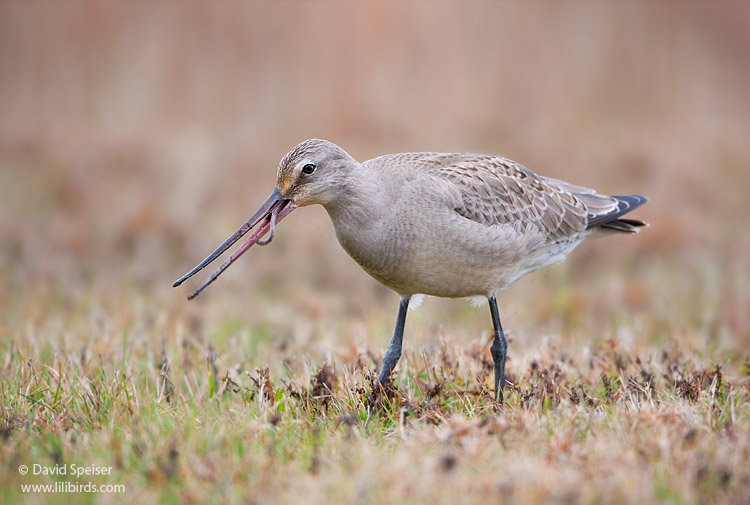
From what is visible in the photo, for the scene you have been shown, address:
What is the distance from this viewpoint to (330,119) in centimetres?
1259

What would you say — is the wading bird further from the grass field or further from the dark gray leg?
the grass field

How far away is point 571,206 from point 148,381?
3209 mm

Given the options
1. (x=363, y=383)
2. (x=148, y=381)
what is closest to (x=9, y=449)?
(x=148, y=381)

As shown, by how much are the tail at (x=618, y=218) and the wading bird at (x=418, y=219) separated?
2.09ft

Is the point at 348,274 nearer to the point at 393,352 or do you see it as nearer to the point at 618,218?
the point at 618,218

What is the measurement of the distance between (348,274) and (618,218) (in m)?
3.53

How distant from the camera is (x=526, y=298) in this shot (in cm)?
855

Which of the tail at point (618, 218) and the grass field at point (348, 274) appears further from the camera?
the tail at point (618, 218)

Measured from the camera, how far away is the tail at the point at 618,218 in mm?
6164

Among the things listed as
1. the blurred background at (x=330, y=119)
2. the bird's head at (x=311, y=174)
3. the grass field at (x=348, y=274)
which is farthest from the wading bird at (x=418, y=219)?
the blurred background at (x=330, y=119)

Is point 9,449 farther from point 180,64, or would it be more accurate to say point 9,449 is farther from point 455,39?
point 455,39

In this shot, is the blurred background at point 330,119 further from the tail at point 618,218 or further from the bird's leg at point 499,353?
the bird's leg at point 499,353

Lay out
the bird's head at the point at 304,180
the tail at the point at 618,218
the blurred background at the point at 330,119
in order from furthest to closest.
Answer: the blurred background at the point at 330,119, the tail at the point at 618,218, the bird's head at the point at 304,180

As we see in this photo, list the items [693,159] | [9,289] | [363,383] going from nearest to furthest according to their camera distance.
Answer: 1. [363,383]
2. [9,289]
3. [693,159]
